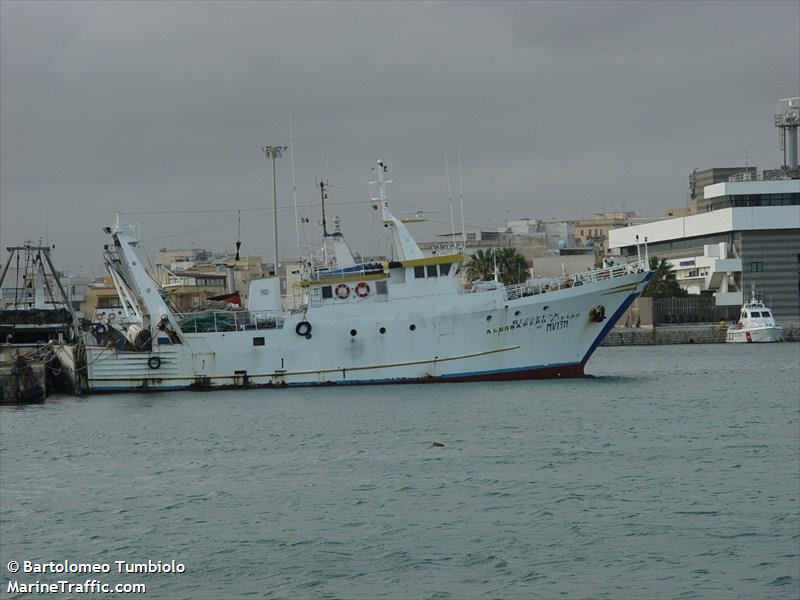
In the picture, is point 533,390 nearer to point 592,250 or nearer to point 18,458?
point 18,458

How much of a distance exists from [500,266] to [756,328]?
18.8 m

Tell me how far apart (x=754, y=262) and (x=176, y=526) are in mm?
86951

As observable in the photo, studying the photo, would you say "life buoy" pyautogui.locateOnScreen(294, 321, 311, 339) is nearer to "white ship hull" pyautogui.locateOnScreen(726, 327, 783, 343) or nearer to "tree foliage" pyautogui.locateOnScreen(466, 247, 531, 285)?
"tree foliage" pyautogui.locateOnScreen(466, 247, 531, 285)

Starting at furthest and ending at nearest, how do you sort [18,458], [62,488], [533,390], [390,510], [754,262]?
[754,262], [533,390], [18,458], [62,488], [390,510]

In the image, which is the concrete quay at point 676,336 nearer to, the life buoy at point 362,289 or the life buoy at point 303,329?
the life buoy at point 362,289

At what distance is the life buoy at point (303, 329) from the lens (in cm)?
5025

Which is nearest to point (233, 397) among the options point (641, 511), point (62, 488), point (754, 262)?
point (62, 488)

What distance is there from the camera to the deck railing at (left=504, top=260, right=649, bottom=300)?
5044 centimetres

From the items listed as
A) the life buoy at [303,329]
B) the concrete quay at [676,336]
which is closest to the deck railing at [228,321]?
the life buoy at [303,329]

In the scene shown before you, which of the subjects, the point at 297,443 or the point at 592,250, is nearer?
the point at 297,443

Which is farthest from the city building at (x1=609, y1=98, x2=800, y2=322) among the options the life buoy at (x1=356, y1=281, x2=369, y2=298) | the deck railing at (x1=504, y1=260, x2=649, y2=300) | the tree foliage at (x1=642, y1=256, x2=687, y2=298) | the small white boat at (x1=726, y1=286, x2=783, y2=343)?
the life buoy at (x1=356, y1=281, x2=369, y2=298)

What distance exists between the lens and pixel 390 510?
2438 cm

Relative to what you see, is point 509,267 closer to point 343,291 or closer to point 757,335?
point 757,335

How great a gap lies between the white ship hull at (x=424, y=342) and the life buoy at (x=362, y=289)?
39 centimetres
